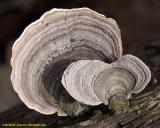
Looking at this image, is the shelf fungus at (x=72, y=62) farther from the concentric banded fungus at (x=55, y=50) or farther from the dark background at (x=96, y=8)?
the dark background at (x=96, y=8)

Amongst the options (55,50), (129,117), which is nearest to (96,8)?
(55,50)

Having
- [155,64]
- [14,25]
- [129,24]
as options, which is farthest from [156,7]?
[155,64]

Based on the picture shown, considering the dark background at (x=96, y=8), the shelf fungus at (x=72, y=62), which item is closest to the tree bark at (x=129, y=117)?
the shelf fungus at (x=72, y=62)

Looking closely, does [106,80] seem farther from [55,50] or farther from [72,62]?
[55,50]

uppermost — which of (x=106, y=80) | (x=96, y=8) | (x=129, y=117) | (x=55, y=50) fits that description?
(x=55, y=50)

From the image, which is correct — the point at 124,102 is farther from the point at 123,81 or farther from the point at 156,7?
the point at 156,7

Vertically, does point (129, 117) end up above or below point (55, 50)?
below
